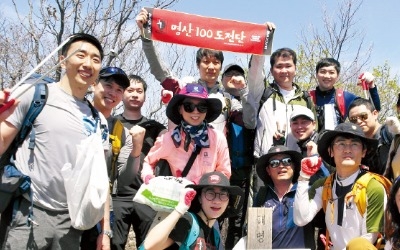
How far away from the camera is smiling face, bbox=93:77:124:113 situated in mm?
4816

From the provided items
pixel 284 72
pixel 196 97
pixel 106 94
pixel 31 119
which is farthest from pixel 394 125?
pixel 31 119

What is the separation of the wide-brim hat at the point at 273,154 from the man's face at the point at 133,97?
67.7 inches

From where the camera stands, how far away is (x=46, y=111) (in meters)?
3.39

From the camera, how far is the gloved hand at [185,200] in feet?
11.9

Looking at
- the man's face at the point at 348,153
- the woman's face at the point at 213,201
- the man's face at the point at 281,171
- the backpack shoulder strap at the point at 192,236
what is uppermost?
the man's face at the point at 348,153

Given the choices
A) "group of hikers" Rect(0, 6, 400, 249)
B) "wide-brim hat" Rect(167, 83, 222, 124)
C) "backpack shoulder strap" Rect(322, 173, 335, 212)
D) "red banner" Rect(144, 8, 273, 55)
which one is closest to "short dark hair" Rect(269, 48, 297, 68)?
"group of hikers" Rect(0, 6, 400, 249)

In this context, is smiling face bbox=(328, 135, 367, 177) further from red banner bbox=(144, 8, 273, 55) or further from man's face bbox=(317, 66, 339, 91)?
man's face bbox=(317, 66, 339, 91)

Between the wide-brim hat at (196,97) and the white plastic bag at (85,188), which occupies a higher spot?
the wide-brim hat at (196,97)

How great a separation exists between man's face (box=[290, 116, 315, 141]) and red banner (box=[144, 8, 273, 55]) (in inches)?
40.9

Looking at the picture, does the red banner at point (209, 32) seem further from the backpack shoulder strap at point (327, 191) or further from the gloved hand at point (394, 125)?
the backpack shoulder strap at point (327, 191)

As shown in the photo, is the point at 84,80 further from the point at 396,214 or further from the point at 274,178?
the point at 396,214

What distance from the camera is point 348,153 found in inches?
167

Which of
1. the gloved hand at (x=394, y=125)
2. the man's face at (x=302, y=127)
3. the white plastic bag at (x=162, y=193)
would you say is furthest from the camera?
the man's face at (x=302, y=127)

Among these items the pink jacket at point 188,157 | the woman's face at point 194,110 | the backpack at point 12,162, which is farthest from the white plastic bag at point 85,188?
the woman's face at point 194,110
